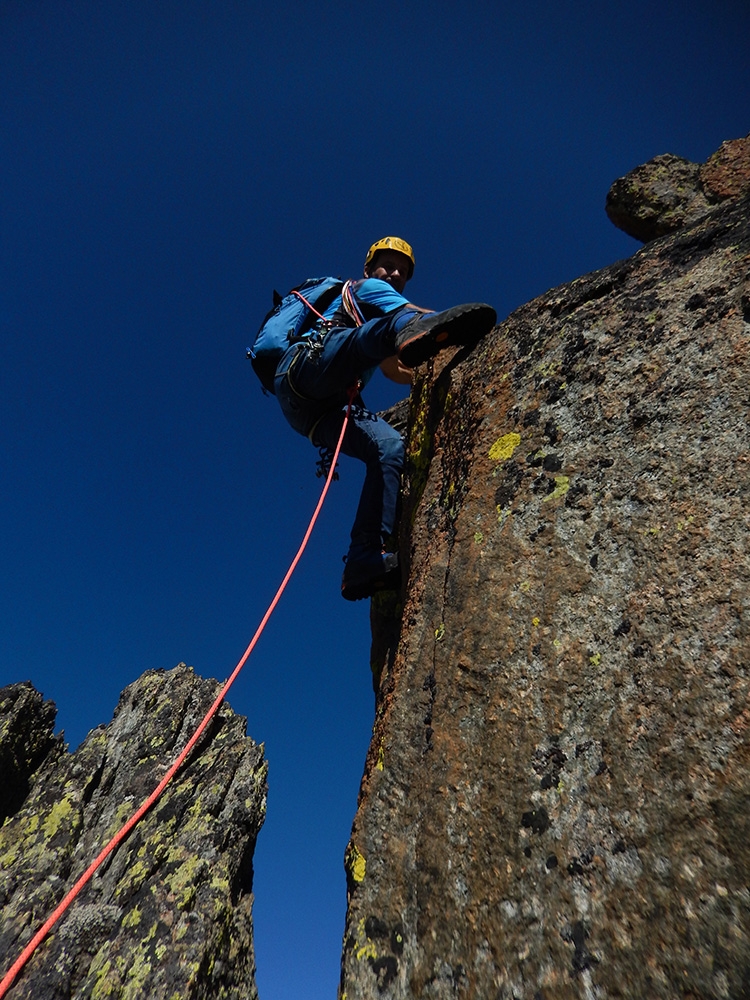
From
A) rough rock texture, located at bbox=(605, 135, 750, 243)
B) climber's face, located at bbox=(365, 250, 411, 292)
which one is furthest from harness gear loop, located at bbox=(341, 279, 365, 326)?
rough rock texture, located at bbox=(605, 135, 750, 243)

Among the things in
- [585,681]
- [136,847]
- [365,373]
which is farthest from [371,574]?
[136,847]

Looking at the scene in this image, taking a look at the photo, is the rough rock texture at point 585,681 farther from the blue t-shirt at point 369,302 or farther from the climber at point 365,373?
the blue t-shirt at point 369,302

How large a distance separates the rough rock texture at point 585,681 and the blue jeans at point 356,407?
141 cm

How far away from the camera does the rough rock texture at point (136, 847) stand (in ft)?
14.4

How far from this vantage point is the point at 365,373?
5.67 metres

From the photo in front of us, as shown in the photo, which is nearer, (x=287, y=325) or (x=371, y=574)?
(x=371, y=574)

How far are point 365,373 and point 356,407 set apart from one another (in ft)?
1.13

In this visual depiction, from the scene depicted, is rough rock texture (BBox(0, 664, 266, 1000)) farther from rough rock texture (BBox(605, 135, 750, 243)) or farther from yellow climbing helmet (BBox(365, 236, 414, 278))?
rough rock texture (BBox(605, 135, 750, 243))

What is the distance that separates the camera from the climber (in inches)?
171

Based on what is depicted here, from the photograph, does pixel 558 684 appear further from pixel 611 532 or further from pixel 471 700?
pixel 611 532

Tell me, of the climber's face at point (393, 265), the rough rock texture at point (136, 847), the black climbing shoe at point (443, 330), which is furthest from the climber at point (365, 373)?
the rough rock texture at point (136, 847)

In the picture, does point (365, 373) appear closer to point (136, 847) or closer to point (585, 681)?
point (585, 681)

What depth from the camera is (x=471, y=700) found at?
2834mm

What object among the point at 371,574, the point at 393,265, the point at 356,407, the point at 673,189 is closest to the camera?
the point at 371,574
